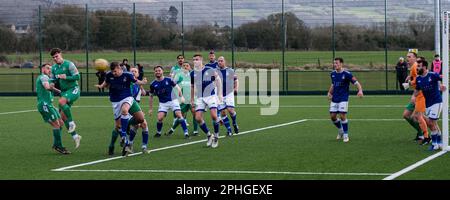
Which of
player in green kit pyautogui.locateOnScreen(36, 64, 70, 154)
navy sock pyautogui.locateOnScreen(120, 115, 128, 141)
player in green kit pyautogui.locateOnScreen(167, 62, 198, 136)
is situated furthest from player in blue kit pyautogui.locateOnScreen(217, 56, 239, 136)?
player in green kit pyautogui.locateOnScreen(36, 64, 70, 154)

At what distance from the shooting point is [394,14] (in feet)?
158

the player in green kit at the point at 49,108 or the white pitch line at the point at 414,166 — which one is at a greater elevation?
the player in green kit at the point at 49,108

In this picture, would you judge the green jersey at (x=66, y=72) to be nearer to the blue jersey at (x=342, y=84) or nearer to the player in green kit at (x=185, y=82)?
the player in green kit at (x=185, y=82)

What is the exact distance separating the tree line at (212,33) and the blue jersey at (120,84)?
33.1 meters

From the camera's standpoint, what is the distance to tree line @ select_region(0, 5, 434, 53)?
2007 inches

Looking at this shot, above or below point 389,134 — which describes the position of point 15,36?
above

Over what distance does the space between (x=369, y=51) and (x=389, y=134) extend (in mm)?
31965

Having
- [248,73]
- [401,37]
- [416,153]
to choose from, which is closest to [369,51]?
[401,37]

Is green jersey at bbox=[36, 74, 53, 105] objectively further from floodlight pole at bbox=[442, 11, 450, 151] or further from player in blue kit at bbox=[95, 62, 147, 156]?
floodlight pole at bbox=[442, 11, 450, 151]

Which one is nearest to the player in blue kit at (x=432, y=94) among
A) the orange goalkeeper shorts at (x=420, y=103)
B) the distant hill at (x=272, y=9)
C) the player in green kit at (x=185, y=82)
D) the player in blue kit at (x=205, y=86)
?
the orange goalkeeper shorts at (x=420, y=103)

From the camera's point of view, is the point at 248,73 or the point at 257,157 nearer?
the point at 257,157

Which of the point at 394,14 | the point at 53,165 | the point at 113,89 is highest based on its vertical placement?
the point at 394,14

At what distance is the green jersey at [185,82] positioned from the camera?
23078mm
